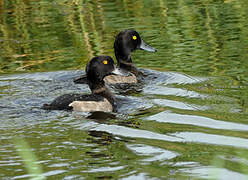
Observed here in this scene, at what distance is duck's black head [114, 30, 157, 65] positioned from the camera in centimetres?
1240

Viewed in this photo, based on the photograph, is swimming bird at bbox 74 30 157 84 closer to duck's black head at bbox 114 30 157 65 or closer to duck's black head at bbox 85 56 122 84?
duck's black head at bbox 114 30 157 65

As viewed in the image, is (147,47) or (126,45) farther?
(126,45)

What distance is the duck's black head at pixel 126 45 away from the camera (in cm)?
1240

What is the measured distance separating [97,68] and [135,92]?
915 millimetres

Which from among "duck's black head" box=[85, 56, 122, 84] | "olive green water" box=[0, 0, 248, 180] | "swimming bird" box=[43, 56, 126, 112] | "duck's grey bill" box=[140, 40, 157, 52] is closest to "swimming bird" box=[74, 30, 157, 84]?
"duck's grey bill" box=[140, 40, 157, 52]

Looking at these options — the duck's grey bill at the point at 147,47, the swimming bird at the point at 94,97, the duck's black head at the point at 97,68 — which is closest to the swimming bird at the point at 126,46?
the duck's grey bill at the point at 147,47

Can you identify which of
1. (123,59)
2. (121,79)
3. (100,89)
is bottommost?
(121,79)

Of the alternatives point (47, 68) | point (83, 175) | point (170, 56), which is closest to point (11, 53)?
point (47, 68)

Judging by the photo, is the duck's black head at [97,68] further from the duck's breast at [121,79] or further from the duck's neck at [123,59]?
the duck's neck at [123,59]

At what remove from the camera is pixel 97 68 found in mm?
9602

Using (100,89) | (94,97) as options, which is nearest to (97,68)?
(100,89)

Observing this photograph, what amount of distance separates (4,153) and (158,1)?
12330 millimetres

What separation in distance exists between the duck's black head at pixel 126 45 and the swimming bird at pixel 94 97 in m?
2.35

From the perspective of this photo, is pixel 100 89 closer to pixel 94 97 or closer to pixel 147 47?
pixel 94 97
